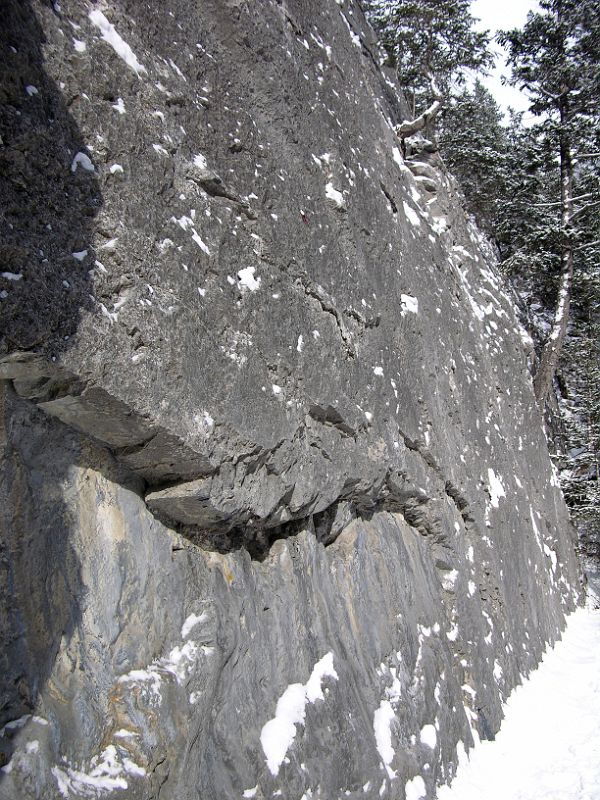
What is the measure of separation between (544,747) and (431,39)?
15.1 m

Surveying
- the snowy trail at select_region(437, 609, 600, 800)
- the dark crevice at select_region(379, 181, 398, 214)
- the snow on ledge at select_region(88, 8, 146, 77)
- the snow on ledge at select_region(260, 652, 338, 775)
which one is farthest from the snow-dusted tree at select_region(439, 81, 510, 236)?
the snow on ledge at select_region(260, 652, 338, 775)

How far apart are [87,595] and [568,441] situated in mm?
17008

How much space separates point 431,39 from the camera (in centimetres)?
1492

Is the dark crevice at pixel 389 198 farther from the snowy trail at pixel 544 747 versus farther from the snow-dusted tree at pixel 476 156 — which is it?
the snow-dusted tree at pixel 476 156

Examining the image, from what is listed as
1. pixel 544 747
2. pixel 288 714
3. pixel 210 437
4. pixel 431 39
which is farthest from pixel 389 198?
pixel 431 39

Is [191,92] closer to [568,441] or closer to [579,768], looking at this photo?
[579,768]

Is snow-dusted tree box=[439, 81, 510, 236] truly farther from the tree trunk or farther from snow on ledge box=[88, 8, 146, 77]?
snow on ledge box=[88, 8, 146, 77]

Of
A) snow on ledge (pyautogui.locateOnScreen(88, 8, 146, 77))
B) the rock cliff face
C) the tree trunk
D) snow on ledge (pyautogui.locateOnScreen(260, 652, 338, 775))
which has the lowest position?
snow on ledge (pyautogui.locateOnScreen(260, 652, 338, 775))

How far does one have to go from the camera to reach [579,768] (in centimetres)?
557

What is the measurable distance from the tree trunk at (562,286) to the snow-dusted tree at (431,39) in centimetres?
319

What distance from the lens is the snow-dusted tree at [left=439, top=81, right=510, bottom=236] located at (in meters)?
16.8

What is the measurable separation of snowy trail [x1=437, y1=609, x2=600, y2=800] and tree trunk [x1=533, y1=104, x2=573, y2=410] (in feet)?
25.2

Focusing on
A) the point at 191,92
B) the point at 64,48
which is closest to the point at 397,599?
the point at 191,92

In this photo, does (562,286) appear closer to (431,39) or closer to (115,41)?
(431,39)
